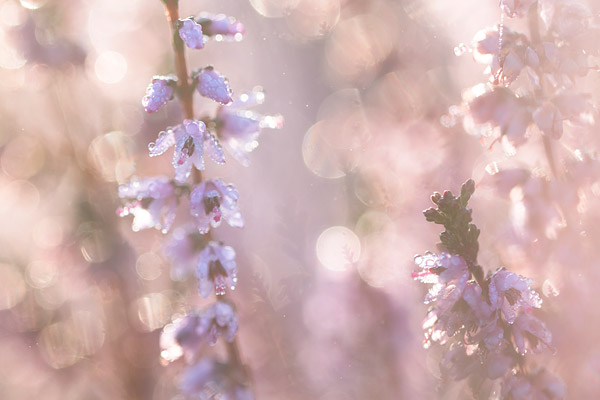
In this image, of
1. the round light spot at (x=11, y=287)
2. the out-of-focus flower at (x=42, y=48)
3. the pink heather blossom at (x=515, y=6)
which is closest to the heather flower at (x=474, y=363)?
the pink heather blossom at (x=515, y=6)

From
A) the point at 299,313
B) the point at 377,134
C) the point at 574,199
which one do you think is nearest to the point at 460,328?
the point at 574,199

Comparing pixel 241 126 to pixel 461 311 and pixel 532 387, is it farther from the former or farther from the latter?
pixel 532 387

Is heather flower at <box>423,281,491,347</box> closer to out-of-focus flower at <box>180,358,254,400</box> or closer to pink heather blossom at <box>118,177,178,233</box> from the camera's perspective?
out-of-focus flower at <box>180,358,254,400</box>

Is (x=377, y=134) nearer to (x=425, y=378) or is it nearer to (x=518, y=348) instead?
(x=425, y=378)

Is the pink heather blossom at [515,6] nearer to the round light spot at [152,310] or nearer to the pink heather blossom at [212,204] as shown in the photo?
the pink heather blossom at [212,204]

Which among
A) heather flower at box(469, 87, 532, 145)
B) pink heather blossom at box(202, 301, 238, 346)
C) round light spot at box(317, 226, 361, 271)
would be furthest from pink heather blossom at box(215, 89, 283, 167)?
round light spot at box(317, 226, 361, 271)

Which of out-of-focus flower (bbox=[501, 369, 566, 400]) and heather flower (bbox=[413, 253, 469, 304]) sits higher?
heather flower (bbox=[413, 253, 469, 304])
